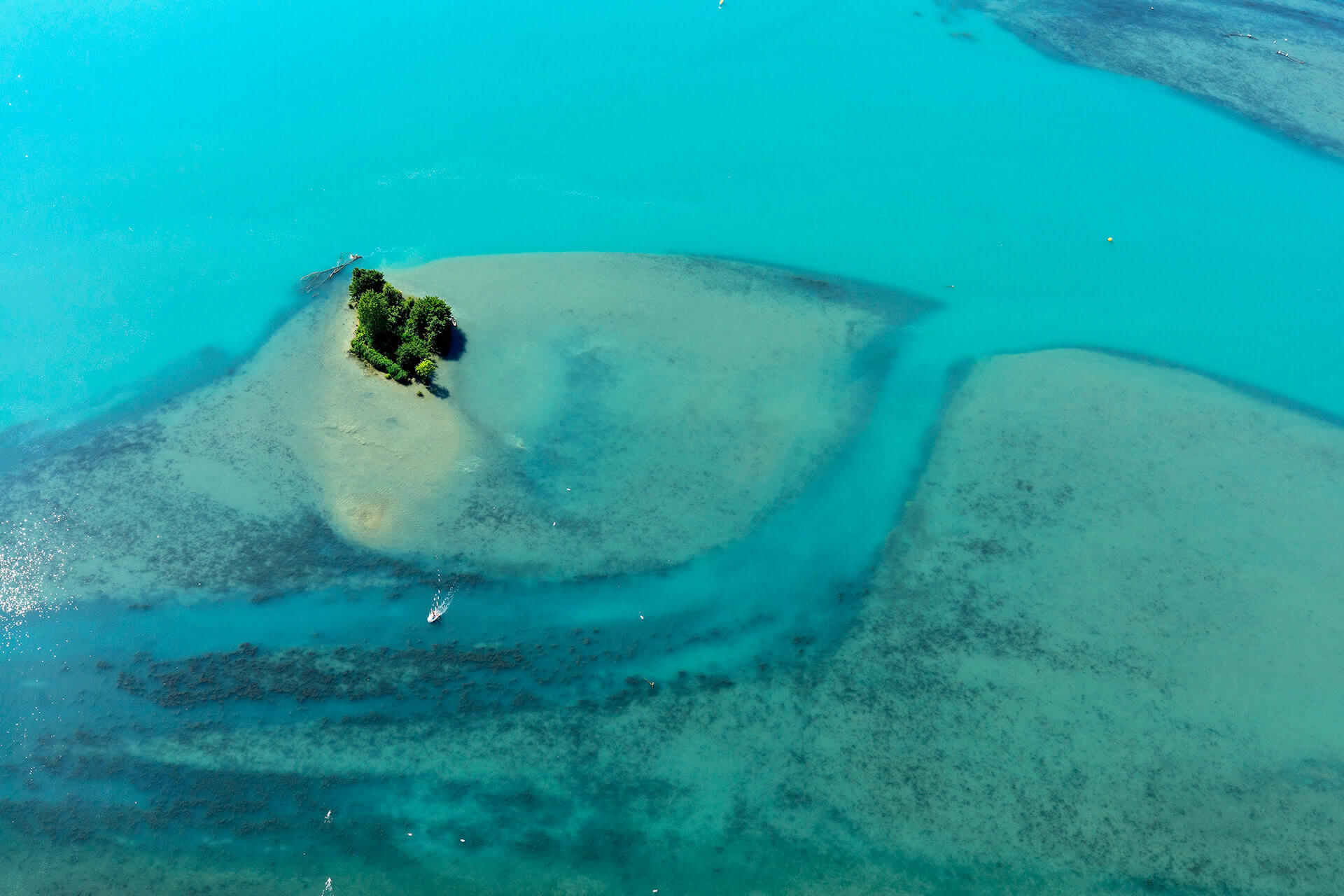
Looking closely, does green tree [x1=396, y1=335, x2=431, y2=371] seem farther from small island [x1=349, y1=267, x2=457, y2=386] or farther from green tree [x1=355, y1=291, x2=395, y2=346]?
green tree [x1=355, y1=291, x2=395, y2=346]

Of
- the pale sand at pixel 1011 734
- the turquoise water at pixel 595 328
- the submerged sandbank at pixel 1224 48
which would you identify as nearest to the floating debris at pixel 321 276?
the turquoise water at pixel 595 328

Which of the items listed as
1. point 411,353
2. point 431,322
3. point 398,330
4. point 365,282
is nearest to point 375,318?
point 398,330

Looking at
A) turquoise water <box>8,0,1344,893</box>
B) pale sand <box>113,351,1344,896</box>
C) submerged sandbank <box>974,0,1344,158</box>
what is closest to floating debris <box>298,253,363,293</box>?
turquoise water <box>8,0,1344,893</box>

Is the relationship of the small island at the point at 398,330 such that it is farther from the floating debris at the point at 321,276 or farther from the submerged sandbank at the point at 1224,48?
the submerged sandbank at the point at 1224,48

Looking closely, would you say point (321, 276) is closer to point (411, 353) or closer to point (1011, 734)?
point (411, 353)

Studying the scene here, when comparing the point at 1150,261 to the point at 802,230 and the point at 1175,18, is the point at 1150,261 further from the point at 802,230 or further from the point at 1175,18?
the point at 1175,18

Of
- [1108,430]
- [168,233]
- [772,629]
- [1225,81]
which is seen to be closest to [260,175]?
[168,233]
